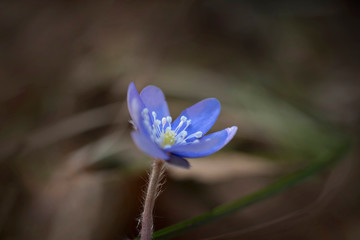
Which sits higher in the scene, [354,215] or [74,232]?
[74,232]

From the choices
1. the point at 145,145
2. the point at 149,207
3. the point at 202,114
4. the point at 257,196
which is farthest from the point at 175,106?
the point at 145,145

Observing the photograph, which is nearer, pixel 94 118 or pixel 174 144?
pixel 174 144

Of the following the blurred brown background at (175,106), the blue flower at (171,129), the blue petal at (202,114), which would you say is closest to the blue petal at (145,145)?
the blue flower at (171,129)

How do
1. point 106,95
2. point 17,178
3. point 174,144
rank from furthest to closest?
point 106,95 < point 17,178 < point 174,144

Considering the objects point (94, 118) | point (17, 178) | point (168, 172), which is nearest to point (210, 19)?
point (94, 118)

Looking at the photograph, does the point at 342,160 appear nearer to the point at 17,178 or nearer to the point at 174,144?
the point at 174,144

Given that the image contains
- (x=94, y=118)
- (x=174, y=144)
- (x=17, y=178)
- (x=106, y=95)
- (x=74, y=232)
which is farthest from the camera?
(x=106, y=95)

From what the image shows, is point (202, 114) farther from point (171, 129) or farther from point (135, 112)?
point (135, 112)

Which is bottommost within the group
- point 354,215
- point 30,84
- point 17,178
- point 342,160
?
point 354,215
